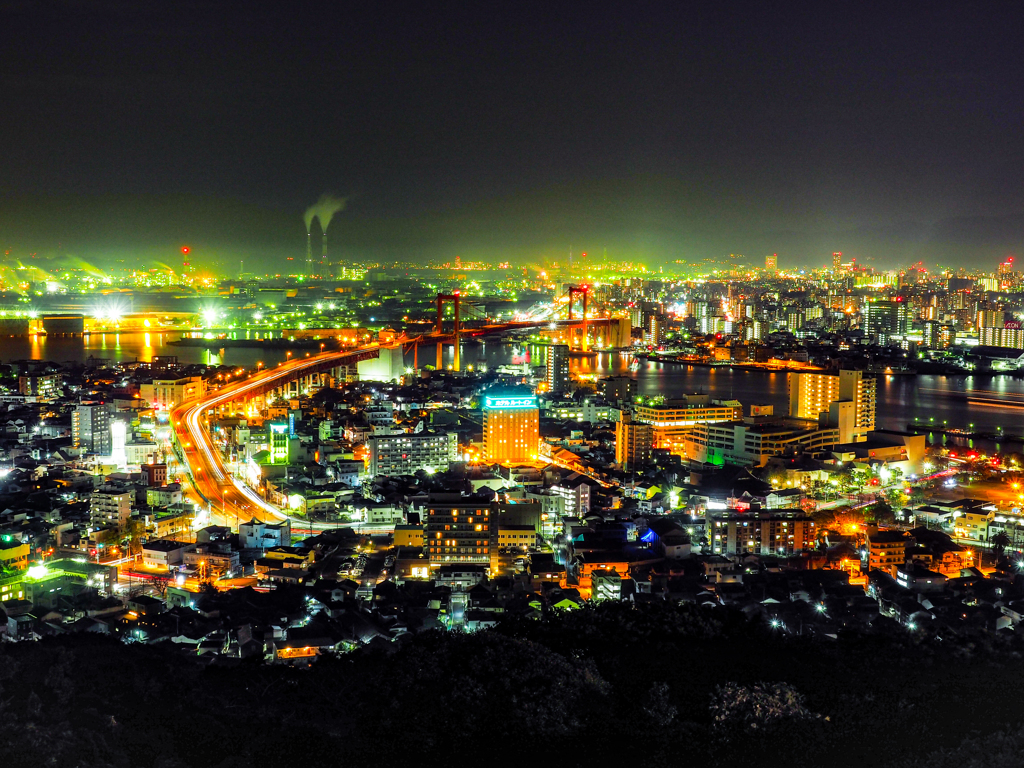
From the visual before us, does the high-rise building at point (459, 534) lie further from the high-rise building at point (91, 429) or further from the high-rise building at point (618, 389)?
the high-rise building at point (618, 389)

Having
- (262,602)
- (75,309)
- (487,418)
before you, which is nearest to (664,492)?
(487,418)

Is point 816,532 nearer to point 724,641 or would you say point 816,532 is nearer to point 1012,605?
point 1012,605

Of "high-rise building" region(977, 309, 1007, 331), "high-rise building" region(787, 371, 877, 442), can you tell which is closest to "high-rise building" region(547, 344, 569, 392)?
"high-rise building" region(787, 371, 877, 442)

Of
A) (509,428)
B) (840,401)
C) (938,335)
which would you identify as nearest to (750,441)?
(840,401)

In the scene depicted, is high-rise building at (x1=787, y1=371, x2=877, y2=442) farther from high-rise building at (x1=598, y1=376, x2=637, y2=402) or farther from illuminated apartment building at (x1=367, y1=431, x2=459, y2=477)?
illuminated apartment building at (x1=367, y1=431, x2=459, y2=477)

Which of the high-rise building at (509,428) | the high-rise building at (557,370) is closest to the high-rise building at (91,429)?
the high-rise building at (509,428)

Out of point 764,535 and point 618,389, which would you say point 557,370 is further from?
point 764,535

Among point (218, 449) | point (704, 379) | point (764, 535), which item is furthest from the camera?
point (704, 379)

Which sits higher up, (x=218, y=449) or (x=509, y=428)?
(x=509, y=428)
